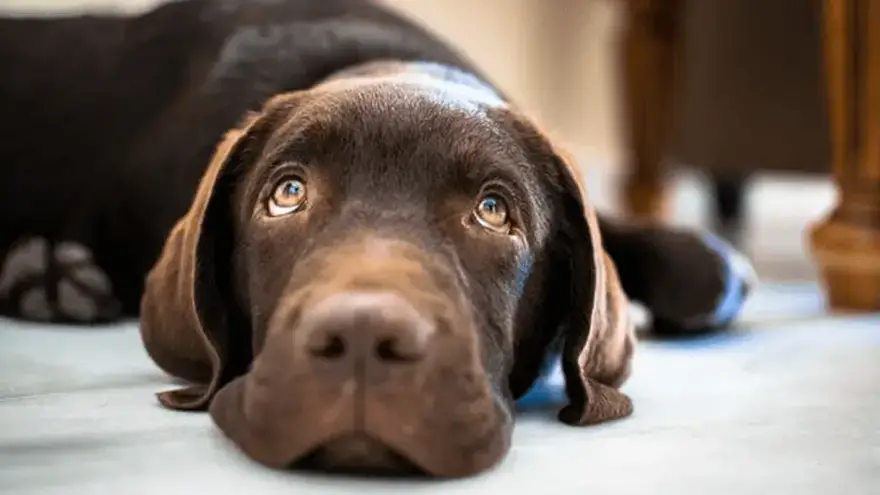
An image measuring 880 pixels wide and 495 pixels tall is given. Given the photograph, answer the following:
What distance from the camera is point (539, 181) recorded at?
4.76 ft

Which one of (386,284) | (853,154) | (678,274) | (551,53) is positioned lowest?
(551,53)

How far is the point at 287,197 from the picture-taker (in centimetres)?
138

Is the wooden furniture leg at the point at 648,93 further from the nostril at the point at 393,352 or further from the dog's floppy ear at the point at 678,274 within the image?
the nostril at the point at 393,352

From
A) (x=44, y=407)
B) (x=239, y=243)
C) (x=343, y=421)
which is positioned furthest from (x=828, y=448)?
(x=44, y=407)

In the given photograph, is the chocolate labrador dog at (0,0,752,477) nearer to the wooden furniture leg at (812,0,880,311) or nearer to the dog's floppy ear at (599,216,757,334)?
the dog's floppy ear at (599,216,757,334)

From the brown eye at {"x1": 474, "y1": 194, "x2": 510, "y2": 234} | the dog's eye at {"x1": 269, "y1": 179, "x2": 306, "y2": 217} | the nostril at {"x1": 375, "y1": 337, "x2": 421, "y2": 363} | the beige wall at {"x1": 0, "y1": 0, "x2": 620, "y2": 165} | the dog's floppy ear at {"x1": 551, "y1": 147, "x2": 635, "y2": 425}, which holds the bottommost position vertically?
the beige wall at {"x1": 0, "y1": 0, "x2": 620, "y2": 165}

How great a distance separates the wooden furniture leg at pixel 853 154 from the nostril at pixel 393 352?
145cm

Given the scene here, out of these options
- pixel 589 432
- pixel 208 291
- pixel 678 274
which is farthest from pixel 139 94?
pixel 589 432

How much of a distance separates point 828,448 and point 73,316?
1284mm

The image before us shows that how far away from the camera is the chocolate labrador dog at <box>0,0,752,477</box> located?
114 cm

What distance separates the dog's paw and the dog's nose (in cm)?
106

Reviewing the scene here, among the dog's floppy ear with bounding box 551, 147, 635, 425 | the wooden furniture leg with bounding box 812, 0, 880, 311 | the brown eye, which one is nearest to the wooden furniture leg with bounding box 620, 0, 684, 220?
the wooden furniture leg with bounding box 812, 0, 880, 311

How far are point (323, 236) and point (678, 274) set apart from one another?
37.2 inches

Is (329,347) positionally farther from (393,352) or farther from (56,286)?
(56,286)
